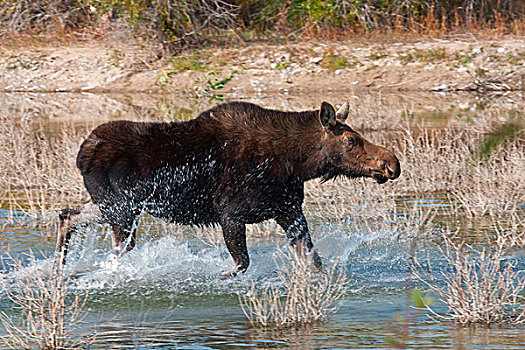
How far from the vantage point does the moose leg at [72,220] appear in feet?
25.3

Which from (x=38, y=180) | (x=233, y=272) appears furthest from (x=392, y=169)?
(x=38, y=180)

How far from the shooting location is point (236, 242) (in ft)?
24.7

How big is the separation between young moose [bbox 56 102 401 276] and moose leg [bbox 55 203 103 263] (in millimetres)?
108

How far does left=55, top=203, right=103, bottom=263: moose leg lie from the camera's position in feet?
25.3

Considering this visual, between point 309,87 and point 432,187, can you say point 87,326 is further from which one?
point 309,87

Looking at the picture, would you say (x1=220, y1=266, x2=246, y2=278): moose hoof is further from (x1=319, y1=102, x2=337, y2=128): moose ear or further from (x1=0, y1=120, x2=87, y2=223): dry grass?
(x1=0, y1=120, x2=87, y2=223): dry grass

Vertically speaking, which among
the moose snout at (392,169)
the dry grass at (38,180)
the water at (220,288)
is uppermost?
the moose snout at (392,169)

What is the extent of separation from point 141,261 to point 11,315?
1.73m

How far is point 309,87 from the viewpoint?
26.6 metres

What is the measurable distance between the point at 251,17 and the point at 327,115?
24.3m

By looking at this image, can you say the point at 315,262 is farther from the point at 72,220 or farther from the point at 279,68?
the point at 279,68

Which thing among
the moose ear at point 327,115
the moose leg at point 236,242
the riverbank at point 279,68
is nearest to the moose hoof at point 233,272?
the moose leg at point 236,242

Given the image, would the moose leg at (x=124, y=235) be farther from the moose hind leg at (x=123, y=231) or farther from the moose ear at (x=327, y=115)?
the moose ear at (x=327, y=115)

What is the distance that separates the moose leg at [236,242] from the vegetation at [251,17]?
818 inches
